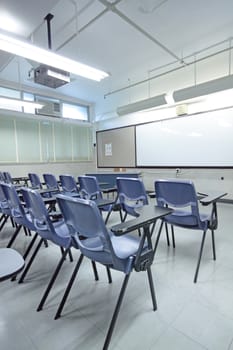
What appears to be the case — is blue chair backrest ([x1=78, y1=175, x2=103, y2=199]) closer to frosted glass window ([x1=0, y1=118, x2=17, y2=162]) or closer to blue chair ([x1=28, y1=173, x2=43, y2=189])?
blue chair ([x1=28, y1=173, x2=43, y2=189])

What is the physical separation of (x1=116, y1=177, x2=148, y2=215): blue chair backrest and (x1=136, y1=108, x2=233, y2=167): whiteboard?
10.7ft

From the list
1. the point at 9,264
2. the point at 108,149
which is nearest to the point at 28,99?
the point at 108,149

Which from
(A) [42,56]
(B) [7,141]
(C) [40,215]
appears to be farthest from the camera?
(B) [7,141]

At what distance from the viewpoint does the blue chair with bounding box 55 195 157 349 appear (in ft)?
3.89

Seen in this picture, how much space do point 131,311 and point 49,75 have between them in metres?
4.02

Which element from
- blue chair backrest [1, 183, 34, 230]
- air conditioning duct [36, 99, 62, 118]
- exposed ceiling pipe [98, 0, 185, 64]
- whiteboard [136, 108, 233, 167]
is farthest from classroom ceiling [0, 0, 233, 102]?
blue chair backrest [1, 183, 34, 230]

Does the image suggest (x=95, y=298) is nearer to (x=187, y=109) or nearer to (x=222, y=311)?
(x=222, y=311)

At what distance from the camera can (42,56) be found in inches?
99.0

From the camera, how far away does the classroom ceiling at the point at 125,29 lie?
7.96 feet

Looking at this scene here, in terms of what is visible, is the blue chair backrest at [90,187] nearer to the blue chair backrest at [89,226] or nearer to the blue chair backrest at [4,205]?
the blue chair backrest at [4,205]

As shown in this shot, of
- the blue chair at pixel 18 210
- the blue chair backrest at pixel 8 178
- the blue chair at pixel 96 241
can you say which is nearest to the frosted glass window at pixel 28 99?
the blue chair backrest at pixel 8 178

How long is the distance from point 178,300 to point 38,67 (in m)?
4.42

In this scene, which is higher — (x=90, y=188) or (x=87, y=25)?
(x=87, y=25)

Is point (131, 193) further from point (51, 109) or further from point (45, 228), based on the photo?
point (51, 109)
